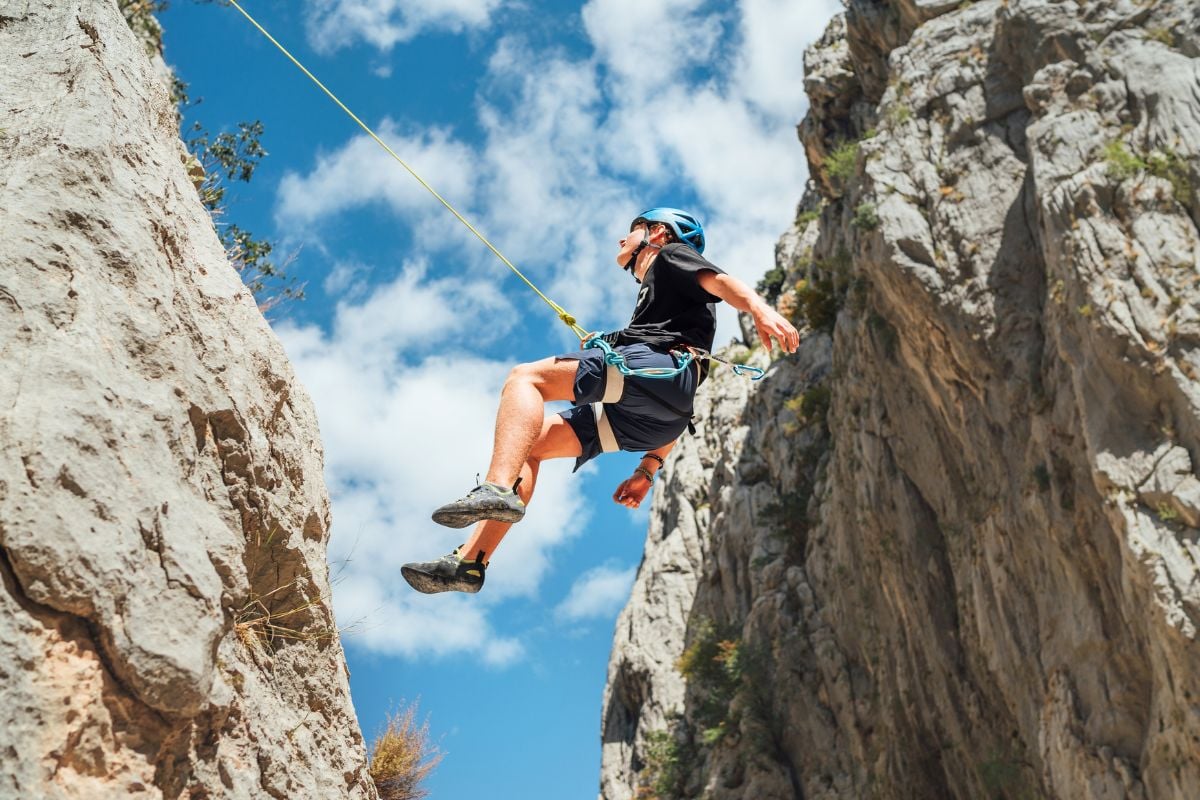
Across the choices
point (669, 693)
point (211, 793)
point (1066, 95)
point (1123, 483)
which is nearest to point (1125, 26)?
point (1066, 95)

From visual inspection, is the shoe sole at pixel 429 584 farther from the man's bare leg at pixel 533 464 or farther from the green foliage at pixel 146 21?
the green foliage at pixel 146 21

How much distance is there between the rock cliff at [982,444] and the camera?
1409 centimetres

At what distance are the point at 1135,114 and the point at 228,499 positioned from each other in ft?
51.7

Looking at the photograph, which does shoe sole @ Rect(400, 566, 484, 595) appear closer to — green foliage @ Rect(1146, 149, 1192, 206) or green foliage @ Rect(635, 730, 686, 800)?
green foliage @ Rect(1146, 149, 1192, 206)

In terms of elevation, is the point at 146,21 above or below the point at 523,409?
above

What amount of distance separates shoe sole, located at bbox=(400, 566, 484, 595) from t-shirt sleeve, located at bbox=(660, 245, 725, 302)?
6.94ft

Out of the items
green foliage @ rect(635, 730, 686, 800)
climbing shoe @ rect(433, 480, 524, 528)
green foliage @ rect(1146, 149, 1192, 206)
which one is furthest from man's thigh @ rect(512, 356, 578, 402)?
green foliage @ rect(635, 730, 686, 800)

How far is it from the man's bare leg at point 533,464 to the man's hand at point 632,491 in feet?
2.17

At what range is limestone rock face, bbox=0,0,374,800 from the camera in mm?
3062

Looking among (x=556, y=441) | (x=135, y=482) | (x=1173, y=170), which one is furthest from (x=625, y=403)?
(x=1173, y=170)

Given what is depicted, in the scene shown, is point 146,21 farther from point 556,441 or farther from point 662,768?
point 662,768

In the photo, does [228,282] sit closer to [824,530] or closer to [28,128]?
[28,128]

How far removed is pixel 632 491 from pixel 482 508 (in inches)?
71.7

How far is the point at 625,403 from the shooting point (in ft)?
20.3
